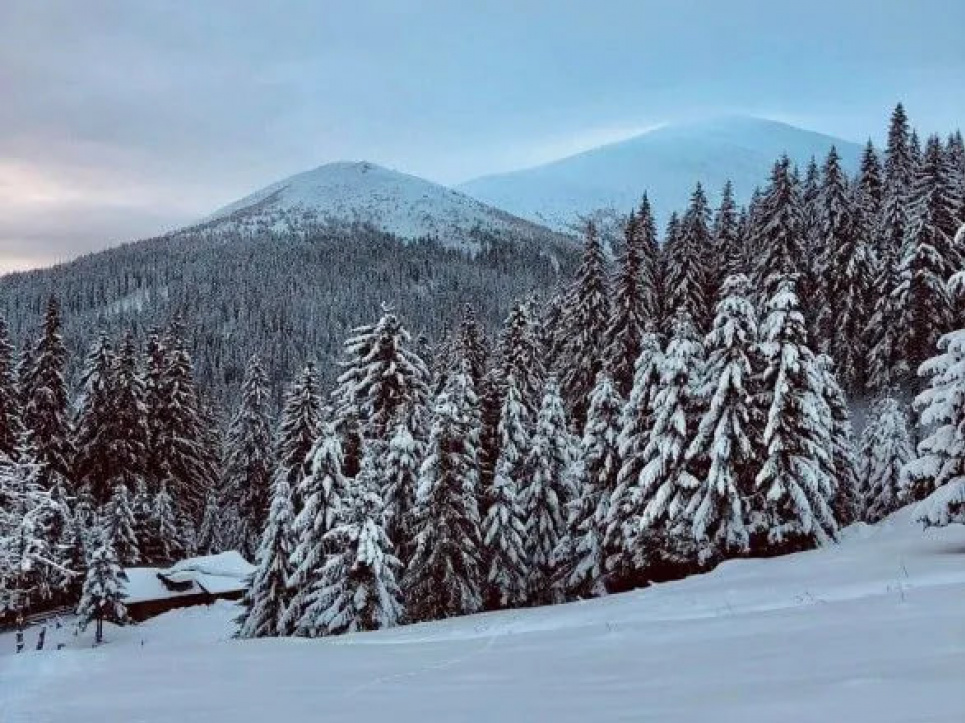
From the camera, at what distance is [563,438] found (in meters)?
38.2

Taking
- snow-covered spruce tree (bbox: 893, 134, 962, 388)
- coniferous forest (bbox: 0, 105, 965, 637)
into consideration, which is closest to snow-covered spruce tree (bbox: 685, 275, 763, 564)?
coniferous forest (bbox: 0, 105, 965, 637)

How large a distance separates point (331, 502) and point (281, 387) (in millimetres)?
160551

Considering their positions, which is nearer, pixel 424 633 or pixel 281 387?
pixel 424 633

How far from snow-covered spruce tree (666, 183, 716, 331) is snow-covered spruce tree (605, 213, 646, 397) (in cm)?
300

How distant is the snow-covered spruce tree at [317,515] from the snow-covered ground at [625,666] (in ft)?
48.9

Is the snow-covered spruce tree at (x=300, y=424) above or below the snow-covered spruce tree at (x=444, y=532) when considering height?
above

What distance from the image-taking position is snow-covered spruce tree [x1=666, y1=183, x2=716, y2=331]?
54.6 m

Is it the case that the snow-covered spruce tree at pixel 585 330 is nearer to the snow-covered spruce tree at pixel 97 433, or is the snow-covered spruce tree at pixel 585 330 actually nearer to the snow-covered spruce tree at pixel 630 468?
the snow-covered spruce tree at pixel 630 468

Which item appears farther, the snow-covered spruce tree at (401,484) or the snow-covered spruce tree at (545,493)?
the snow-covered spruce tree at (545,493)

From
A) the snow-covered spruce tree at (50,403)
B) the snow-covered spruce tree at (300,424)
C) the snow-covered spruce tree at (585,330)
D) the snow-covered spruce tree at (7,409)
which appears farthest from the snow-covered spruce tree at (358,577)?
the snow-covered spruce tree at (50,403)

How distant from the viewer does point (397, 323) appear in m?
39.4

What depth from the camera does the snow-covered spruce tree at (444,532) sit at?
3344 centimetres

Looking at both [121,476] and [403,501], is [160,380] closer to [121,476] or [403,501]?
[121,476]

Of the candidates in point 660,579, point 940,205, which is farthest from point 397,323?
point 940,205
